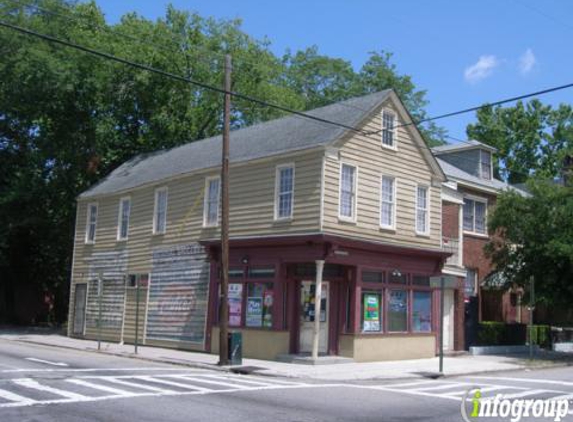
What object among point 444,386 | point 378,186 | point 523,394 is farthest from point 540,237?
point 523,394

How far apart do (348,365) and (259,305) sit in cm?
369

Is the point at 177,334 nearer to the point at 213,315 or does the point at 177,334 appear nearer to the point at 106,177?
the point at 213,315

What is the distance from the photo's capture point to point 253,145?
25.1 metres

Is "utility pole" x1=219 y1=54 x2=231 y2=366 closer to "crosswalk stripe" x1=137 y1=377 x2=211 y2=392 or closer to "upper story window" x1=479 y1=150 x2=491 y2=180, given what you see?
"crosswalk stripe" x1=137 y1=377 x2=211 y2=392

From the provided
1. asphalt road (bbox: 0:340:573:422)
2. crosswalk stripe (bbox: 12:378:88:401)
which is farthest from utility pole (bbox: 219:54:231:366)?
crosswalk stripe (bbox: 12:378:88:401)

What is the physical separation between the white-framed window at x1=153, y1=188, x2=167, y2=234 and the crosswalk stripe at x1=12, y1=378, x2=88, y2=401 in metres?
13.5

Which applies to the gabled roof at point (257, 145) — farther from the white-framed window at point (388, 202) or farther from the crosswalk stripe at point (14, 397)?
the crosswalk stripe at point (14, 397)

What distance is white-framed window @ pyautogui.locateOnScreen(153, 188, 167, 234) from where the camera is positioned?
2780 cm

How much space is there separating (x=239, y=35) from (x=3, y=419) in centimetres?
3642

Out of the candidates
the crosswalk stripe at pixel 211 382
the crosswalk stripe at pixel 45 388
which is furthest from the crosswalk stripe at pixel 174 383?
the crosswalk stripe at pixel 45 388

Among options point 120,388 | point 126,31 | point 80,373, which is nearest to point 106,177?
point 126,31

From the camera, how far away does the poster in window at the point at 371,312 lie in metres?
22.1

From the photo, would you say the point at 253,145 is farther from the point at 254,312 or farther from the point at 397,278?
the point at 397,278

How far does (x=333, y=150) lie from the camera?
21656 mm
